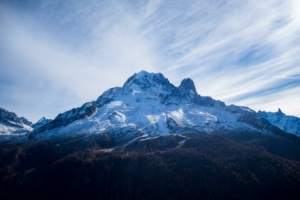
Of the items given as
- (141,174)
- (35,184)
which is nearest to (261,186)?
(141,174)

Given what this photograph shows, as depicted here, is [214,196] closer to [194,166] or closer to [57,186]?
[194,166]

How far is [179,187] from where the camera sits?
6614 inches

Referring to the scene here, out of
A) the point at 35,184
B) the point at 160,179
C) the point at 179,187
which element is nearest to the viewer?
the point at 179,187

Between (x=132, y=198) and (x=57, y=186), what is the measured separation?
78947 millimetres

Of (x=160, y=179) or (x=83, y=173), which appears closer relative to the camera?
(x=160, y=179)

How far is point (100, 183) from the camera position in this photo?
18662 centimetres

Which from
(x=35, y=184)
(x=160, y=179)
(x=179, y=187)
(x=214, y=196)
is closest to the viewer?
(x=214, y=196)

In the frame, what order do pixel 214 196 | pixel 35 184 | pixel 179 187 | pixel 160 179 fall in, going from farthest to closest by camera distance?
pixel 35 184 → pixel 160 179 → pixel 179 187 → pixel 214 196

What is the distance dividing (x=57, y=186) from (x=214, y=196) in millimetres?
146304

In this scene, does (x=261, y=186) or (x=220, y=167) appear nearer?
(x=261, y=186)

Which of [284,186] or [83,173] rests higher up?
[83,173]

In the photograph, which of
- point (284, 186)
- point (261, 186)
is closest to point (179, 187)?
point (261, 186)

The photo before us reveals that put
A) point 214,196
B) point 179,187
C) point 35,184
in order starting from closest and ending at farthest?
point 214,196 → point 179,187 → point 35,184

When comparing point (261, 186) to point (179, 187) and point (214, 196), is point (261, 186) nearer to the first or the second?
point (214, 196)
